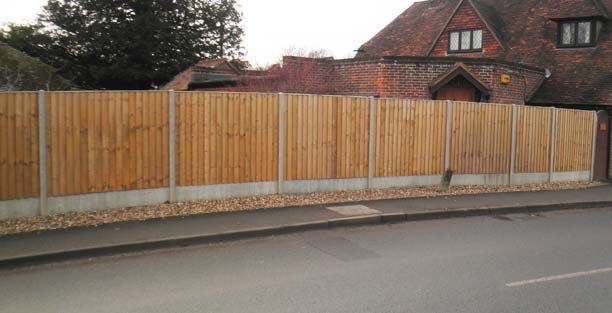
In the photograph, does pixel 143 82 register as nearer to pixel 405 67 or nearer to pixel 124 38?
pixel 124 38

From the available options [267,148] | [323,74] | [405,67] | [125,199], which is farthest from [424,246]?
[323,74]

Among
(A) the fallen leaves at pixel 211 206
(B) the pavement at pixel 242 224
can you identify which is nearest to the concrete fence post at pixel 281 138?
(A) the fallen leaves at pixel 211 206

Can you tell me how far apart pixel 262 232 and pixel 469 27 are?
56.1ft

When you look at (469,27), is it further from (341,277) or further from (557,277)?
(341,277)

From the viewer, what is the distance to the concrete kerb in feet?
21.4

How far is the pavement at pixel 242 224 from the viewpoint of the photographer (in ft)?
22.3

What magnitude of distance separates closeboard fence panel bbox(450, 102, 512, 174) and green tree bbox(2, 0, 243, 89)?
84.1ft

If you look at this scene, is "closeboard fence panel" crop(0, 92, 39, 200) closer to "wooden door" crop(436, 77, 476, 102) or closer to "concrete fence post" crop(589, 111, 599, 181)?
"wooden door" crop(436, 77, 476, 102)

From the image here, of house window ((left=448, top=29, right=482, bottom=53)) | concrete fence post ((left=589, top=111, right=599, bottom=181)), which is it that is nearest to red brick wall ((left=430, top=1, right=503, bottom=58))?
house window ((left=448, top=29, right=482, bottom=53))

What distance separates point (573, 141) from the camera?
15.6 metres

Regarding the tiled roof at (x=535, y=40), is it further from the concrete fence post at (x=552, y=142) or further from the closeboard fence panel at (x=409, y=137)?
the closeboard fence panel at (x=409, y=137)

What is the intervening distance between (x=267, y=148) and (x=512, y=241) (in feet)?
16.7

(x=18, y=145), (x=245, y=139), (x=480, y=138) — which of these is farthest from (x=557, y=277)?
(x=18, y=145)

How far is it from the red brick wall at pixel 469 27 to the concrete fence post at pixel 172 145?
1538cm
